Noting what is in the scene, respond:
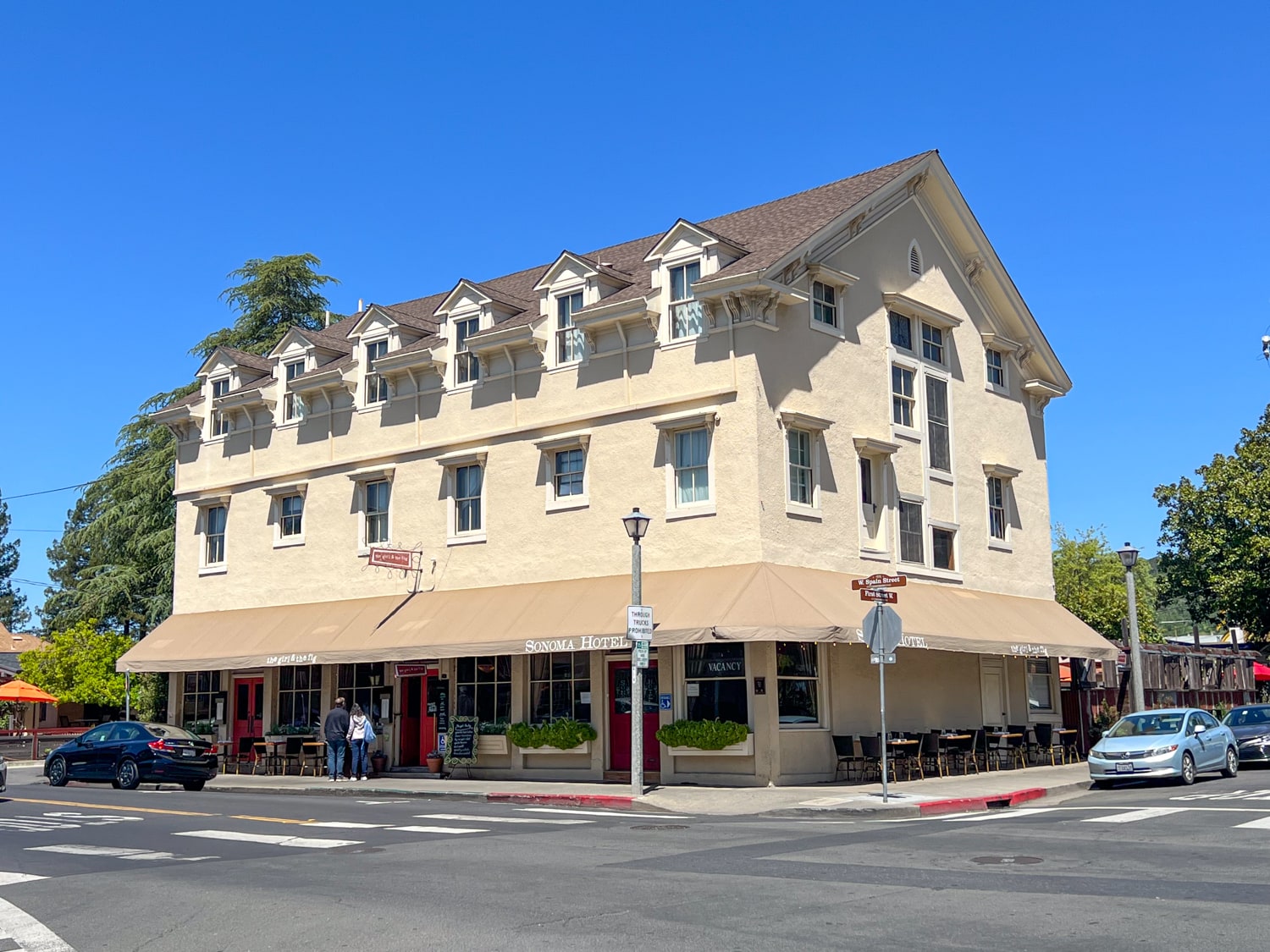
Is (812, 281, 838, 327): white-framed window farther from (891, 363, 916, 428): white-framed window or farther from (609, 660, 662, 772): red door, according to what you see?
(609, 660, 662, 772): red door

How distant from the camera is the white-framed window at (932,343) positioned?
100 ft

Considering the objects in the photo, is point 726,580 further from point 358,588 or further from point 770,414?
point 358,588

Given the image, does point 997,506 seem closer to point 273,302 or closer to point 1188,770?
point 1188,770

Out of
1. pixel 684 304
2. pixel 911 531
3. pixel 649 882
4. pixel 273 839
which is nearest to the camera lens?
pixel 649 882

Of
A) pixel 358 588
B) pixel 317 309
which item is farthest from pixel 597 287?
Result: pixel 317 309

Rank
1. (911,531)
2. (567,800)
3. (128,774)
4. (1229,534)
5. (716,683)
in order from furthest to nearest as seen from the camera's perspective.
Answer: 1. (1229,534)
2. (911,531)
3. (128,774)
4. (716,683)
5. (567,800)

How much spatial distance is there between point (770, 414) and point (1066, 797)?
8680 millimetres

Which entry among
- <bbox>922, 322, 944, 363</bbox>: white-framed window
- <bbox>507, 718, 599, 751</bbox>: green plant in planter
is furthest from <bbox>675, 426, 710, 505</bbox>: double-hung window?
<bbox>922, 322, 944, 363</bbox>: white-framed window

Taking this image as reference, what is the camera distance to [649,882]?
11.2 m

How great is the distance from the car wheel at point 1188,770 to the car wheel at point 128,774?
65.2 ft

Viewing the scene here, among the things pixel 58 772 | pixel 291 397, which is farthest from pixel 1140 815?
pixel 291 397

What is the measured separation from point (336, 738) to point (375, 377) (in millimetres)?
8913

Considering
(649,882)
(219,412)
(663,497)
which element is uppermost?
(219,412)

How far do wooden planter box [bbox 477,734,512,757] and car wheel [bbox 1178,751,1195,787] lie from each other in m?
13.1
